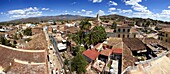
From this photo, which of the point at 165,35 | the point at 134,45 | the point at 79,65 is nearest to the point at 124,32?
the point at 165,35

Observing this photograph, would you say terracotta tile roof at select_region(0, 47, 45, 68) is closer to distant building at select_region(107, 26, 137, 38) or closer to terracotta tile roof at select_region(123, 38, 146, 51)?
terracotta tile roof at select_region(123, 38, 146, 51)

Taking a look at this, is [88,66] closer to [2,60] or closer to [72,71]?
[72,71]

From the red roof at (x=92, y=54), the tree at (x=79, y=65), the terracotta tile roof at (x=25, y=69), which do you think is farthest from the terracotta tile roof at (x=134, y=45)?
the terracotta tile roof at (x=25, y=69)

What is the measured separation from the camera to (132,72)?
45.9 feet

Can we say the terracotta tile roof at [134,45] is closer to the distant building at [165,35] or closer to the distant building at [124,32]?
the distant building at [165,35]

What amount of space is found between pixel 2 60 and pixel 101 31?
4020 centimetres

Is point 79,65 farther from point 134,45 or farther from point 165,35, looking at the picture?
point 165,35

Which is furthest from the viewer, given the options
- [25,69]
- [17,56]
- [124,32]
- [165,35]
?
[124,32]

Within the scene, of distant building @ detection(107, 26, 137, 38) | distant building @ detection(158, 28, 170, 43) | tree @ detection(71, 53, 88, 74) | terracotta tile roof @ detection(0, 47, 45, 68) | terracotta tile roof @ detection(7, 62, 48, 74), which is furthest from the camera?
distant building @ detection(107, 26, 137, 38)

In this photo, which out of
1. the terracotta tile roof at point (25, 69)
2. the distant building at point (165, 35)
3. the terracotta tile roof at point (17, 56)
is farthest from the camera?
the distant building at point (165, 35)

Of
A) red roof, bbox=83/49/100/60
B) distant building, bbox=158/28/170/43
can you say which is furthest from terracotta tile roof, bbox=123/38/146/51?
distant building, bbox=158/28/170/43

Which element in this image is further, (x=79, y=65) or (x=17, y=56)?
(x=79, y=65)

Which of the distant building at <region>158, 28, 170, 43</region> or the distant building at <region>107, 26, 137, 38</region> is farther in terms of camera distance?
the distant building at <region>107, 26, 137, 38</region>

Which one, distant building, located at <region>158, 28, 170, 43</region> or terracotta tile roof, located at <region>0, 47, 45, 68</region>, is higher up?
terracotta tile roof, located at <region>0, 47, 45, 68</region>
